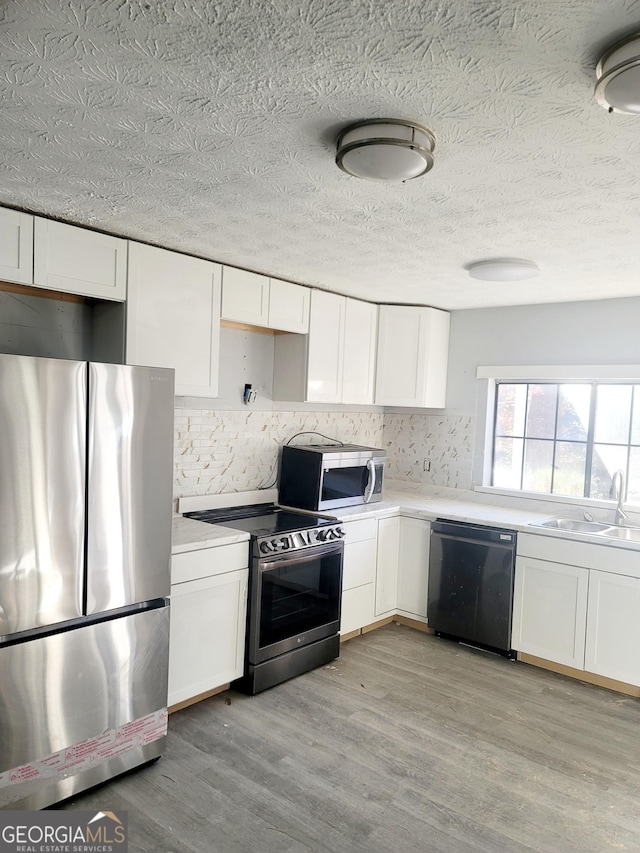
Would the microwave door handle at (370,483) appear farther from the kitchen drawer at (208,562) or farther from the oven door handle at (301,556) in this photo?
the kitchen drawer at (208,562)

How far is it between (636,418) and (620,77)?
10.1 feet

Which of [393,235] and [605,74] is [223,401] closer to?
[393,235]

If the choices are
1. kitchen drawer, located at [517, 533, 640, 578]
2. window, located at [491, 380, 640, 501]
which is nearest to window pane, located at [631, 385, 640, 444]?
window, located at [491, 380, 640, 501]

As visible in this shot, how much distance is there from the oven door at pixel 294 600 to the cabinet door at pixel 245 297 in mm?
1368

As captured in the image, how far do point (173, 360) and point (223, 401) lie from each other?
2.33 ft

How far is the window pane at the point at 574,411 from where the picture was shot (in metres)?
4.14

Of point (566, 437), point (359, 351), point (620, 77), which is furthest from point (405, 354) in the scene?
point (620, 77)

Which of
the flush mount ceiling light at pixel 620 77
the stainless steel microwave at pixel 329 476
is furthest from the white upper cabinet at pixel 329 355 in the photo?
the flush mount ceiling light at pixel 620 77

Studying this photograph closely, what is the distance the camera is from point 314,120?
1649 millimetres

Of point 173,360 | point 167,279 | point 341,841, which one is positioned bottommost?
point 341,841

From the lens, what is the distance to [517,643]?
147 inches

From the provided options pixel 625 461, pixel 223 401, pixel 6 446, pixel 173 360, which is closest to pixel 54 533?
pixel 6 446

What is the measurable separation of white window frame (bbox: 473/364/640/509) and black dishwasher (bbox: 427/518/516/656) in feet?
2.10

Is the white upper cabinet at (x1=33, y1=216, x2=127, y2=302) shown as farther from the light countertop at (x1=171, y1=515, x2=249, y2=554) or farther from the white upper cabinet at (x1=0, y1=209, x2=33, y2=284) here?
the light countertop at (x1=171, y1=515, x2=249, y2=554)
